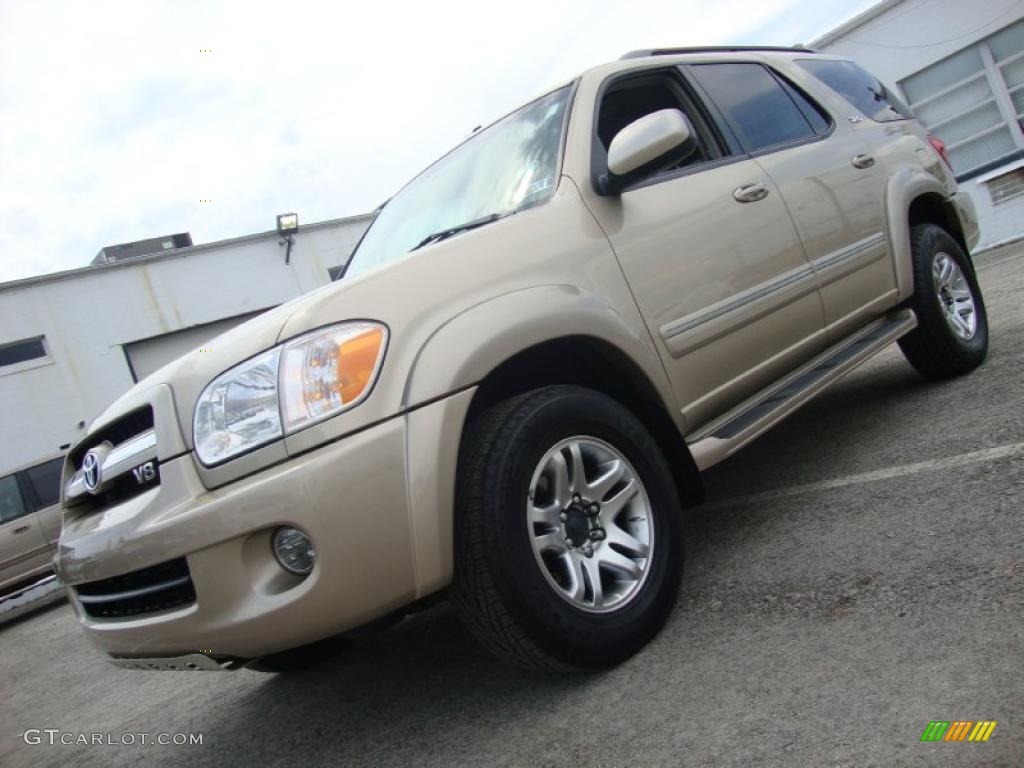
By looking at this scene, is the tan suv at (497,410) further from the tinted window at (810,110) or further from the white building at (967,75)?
the white building at (967,75)

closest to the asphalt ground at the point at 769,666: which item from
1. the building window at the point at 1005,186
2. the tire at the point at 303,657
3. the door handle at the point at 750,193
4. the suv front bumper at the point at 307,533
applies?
the tire at the point at 303,657

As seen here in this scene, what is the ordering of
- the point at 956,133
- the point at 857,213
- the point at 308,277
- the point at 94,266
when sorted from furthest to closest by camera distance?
the point at 308,277 < the point at 94,266 < the point at 956,133 < the point at 857,213

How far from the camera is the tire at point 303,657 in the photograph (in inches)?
115

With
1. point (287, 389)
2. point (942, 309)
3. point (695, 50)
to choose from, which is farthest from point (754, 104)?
point (287, 389)

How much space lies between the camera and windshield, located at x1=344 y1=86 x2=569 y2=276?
280 cm

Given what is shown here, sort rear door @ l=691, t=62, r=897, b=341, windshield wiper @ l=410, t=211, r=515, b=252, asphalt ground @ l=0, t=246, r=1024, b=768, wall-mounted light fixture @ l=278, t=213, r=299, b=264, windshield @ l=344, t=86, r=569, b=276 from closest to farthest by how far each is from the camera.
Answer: asphalt ground @ l=0, t=246, r=1024, b=768, windshield wiper @ l=410, t=211, r=515, b=252, windshield @ l=344, t=86, r=569, b=276, rear door @ l=691, t=62, r=897, b=341, wall-mounted light fixture @ l=278, t=213, r=299, b=264

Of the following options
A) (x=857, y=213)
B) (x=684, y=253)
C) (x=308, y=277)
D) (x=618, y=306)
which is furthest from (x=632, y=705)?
(x=308, y=277)

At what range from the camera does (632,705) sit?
6.57 ft

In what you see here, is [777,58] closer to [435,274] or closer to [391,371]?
[435,274]

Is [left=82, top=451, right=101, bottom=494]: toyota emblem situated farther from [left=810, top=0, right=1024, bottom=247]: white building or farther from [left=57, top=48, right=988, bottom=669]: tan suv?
[left=810, top=0, right=1024, bottom=247]: white building

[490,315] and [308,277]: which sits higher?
[308,277]

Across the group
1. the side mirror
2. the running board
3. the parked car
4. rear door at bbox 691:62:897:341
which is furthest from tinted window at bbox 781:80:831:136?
the parked car

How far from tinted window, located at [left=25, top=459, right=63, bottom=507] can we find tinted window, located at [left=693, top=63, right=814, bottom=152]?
30.7 feet

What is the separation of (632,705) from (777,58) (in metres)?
3.31
